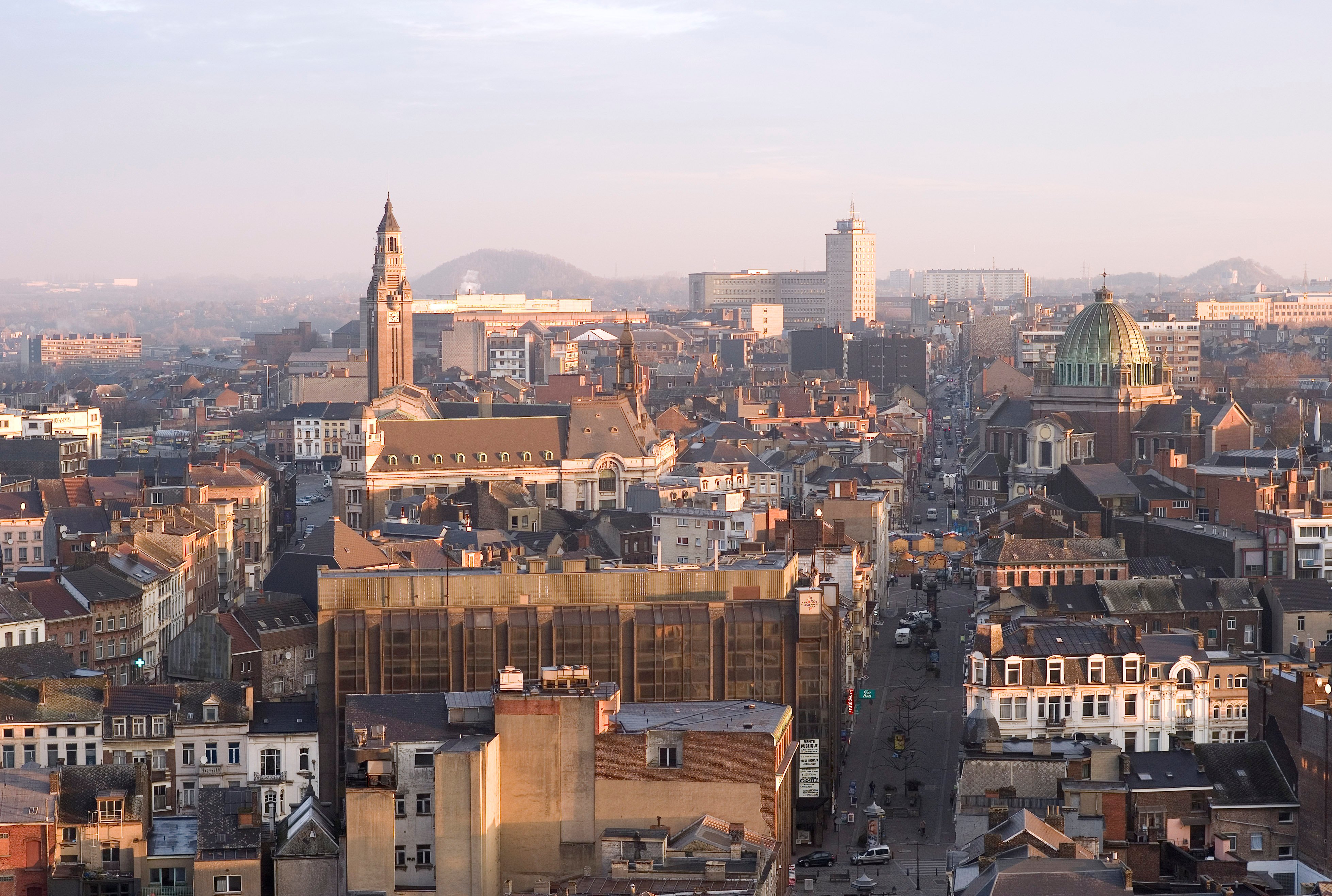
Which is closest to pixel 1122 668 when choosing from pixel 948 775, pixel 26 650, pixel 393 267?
pixel 948 775

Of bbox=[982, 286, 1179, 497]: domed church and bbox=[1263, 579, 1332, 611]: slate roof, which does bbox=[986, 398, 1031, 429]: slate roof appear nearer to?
bbox=[982, 286, 1179, 497]: domed church

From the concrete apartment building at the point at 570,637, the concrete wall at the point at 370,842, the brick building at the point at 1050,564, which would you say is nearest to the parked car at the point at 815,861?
the concrete apartment building at the point at 570,637

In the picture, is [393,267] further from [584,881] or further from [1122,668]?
[584,881]

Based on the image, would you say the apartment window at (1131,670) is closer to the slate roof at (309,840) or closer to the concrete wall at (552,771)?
the concrete wall at (552,771)

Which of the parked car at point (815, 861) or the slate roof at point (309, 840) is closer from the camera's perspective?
the slate roof at point (309, 840)

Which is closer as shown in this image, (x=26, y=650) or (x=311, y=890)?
(x=311, y=890)
